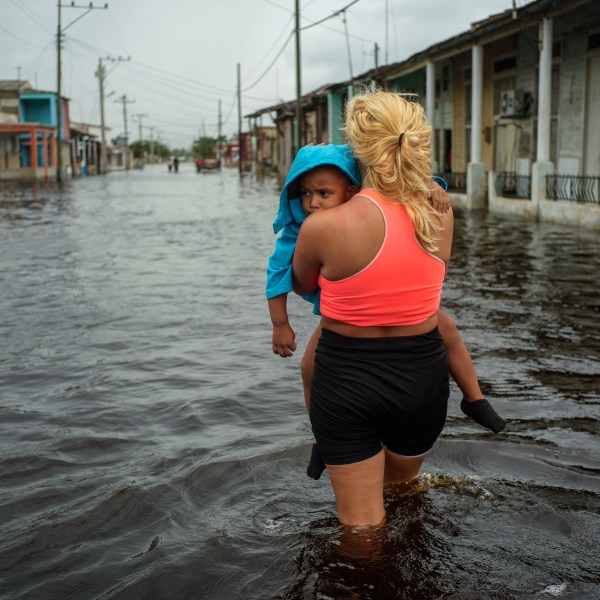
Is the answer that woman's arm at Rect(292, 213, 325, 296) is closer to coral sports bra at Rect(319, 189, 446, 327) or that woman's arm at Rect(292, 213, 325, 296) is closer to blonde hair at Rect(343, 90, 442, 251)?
coral sports bra at Rect(319, 189, 446, 327)

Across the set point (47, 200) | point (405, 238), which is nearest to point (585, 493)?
point (405, 238)

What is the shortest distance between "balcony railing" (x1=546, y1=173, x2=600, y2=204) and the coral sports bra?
14.8m

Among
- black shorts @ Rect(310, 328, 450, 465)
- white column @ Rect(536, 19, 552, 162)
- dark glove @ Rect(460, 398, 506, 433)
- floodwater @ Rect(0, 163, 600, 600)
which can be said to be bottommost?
floodwater @ Rect(0, 163, 600, 600)

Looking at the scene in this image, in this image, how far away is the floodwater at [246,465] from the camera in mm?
2961

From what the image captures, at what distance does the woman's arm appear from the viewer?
2.64 m

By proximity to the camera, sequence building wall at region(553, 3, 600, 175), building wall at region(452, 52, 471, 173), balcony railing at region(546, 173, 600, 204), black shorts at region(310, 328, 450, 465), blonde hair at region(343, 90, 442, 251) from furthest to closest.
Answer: building wall at region(452, 52, 471, 173)
building wall at region(553, 3, 600, 175)
balcony railing at region(546, 173, 600, 204)
black shorts at region(310, 328, 450, 465)
blonde hair at region(343, 90, 442, 251)

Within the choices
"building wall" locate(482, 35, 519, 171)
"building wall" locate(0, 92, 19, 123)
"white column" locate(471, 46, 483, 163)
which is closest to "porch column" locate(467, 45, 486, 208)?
"white column" locate(471, 46, 483, 163)

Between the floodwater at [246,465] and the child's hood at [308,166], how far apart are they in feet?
3.69

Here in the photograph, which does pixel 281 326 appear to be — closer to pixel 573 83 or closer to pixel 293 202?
pixel 293 202

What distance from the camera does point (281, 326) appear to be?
2.93m

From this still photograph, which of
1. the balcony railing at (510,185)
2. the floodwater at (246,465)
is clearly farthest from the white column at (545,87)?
the floodwater at (246,465)

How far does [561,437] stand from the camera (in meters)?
4.38

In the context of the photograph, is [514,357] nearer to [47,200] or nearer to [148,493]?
[148,493]

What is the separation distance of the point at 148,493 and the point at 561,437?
211cm
